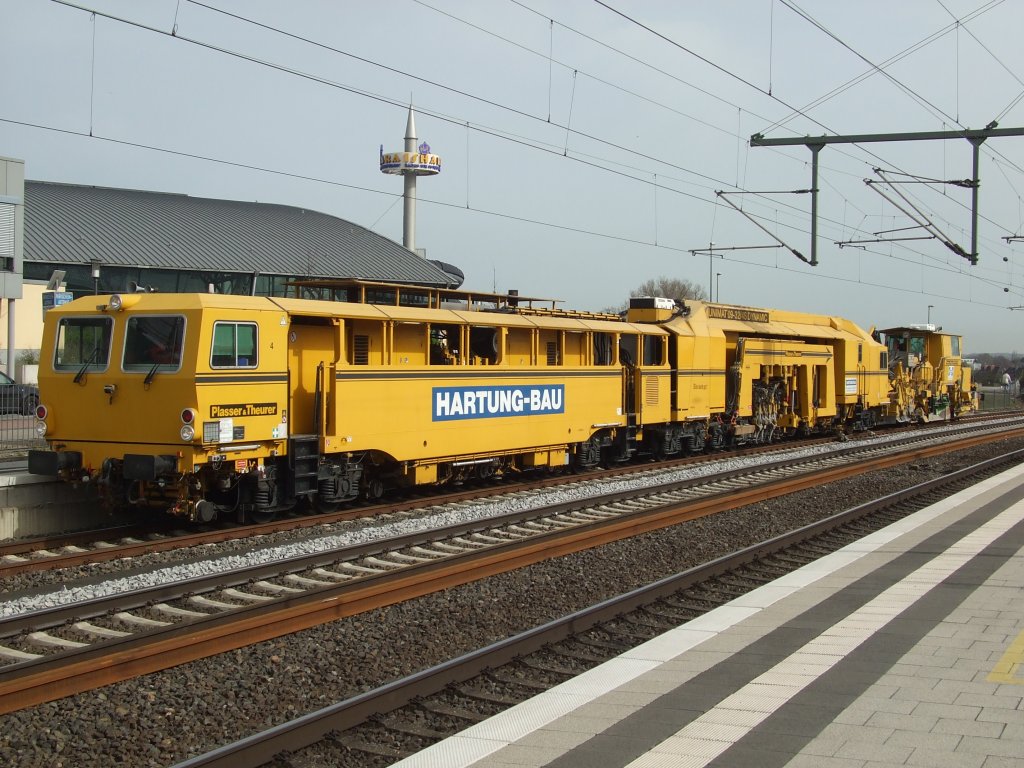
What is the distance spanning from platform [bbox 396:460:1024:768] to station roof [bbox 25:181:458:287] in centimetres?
4157

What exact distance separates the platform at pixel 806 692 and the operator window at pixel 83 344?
8.73 meters

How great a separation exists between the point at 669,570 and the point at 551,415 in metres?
7.32

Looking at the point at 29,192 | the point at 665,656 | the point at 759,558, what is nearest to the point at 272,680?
the point at 665,656

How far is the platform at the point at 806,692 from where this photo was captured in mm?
5105

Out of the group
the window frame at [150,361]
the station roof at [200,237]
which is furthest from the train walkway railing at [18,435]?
the station roof at [200,237]

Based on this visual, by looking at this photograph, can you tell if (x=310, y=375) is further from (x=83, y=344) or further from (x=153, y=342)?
(x=83, y=344)

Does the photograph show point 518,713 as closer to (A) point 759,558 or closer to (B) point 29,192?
(A) point 759,558

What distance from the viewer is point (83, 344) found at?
13.3 meters

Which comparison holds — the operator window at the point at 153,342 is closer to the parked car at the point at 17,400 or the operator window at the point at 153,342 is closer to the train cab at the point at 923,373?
the parked car at the point at 17,400

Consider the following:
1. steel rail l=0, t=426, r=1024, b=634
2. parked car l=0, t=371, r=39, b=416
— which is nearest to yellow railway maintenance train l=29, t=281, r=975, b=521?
steel rail l=0, t=426, r=1024, b=634

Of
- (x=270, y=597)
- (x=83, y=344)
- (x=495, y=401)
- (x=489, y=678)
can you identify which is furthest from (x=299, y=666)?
(x=495, y=401)

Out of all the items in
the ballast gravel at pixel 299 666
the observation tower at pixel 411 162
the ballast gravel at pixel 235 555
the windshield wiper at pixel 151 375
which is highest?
the observation tower at pixel 411 162

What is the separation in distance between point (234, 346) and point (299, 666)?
6036 millimetres

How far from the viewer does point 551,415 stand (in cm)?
1812
